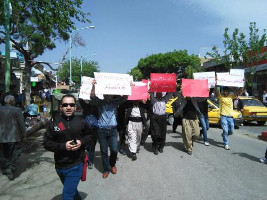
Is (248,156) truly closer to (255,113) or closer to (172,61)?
(255,113)

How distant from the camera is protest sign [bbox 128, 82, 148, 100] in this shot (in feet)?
23.7

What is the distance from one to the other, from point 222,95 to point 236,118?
216 inches

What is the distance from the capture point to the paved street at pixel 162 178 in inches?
184

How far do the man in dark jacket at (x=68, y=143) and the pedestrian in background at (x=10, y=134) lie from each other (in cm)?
269

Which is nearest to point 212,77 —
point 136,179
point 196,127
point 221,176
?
point 196,127

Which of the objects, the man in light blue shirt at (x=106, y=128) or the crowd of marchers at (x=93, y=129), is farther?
the man in light blue shirt at (x=106, y=128)

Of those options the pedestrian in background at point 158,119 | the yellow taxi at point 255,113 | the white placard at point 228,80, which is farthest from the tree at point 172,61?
the pedestrian in background at point 158,119

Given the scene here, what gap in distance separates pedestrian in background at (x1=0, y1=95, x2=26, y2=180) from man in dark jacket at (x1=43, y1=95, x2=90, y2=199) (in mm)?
2685

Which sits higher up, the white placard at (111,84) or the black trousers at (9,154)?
the white placard at (111,84)

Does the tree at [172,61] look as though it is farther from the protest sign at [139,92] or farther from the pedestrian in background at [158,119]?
the protest sign at [139,92]

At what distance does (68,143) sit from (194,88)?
16.5 ft

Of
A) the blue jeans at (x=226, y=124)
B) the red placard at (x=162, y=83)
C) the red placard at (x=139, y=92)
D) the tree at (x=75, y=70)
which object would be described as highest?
the tree at (x=75, y=70)

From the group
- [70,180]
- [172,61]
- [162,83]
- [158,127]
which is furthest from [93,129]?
[172,61]

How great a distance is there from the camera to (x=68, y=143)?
11.0ft
